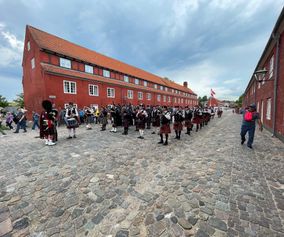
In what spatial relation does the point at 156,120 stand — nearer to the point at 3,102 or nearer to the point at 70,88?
the point at 70,88

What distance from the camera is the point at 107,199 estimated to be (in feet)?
9.31

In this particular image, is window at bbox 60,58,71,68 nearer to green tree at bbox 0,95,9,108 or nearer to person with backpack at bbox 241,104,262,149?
person with backpack at bbox 241,104,262,149

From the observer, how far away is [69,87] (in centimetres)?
1756

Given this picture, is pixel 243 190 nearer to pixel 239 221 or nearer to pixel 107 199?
pixel 239 221

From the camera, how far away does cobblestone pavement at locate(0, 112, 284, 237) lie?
7.06 ft

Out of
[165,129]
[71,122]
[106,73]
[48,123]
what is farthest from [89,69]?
[165,129]

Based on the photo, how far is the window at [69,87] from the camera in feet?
56.3

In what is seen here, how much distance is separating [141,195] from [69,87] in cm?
1815

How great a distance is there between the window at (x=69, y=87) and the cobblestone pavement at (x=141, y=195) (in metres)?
13.8

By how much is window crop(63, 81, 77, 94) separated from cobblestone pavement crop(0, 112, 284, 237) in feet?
45.4

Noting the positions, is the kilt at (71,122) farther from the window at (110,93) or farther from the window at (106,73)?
the window at (106,73)

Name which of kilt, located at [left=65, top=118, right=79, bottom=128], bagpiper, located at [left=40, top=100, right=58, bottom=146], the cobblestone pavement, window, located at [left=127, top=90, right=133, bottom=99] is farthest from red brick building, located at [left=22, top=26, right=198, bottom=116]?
the cobblestone pavement

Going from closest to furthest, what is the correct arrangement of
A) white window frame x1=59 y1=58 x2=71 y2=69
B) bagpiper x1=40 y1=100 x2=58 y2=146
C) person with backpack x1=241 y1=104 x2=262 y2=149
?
person with backpack x1=241 y1=104 x2=262 y2=149 < bagpiper x1=40 y1=100 x2=58 y2=146 < white window frame x1=59 y1=58 x2=71 y2=69

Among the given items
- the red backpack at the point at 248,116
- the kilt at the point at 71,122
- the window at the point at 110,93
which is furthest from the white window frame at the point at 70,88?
the red backpack at the point at 248,116
